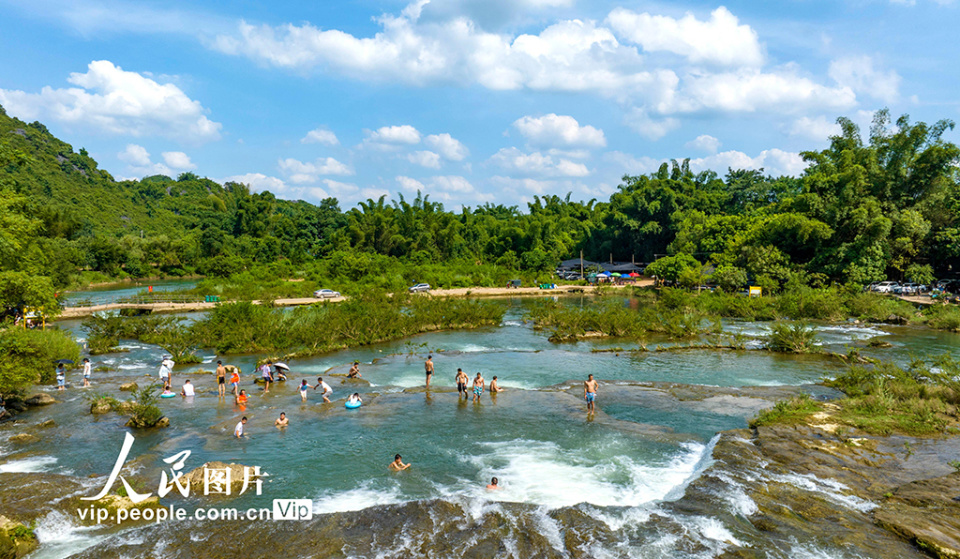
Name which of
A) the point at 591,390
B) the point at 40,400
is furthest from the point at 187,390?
the point at 591,390

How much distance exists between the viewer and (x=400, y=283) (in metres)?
59.8

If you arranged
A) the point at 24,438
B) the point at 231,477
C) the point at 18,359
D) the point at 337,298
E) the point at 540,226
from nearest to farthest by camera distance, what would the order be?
the point at 231,477, the point at 24,438, the point at 18,359, the point at 337,298, the point at 540,226

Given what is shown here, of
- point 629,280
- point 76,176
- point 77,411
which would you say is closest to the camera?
point 77,411

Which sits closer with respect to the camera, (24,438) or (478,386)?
(24,438)

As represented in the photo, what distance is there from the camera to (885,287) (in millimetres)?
47344

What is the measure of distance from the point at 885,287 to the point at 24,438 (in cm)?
5756

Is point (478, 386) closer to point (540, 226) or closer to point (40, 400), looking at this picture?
point (40, 400)

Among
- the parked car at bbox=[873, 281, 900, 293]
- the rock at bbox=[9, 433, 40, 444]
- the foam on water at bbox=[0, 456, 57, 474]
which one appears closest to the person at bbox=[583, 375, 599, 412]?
the foam on water at bbox=[0, 456, 57, 474]

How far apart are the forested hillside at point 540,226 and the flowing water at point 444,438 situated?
5911mm

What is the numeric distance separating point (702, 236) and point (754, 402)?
5362 cm

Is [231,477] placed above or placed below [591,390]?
below

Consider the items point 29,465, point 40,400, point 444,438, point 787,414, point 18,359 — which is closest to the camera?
point 29,465

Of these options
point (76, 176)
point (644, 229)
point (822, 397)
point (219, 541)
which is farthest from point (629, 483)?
point (76, 176)

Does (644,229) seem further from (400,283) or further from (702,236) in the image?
(400,283)
